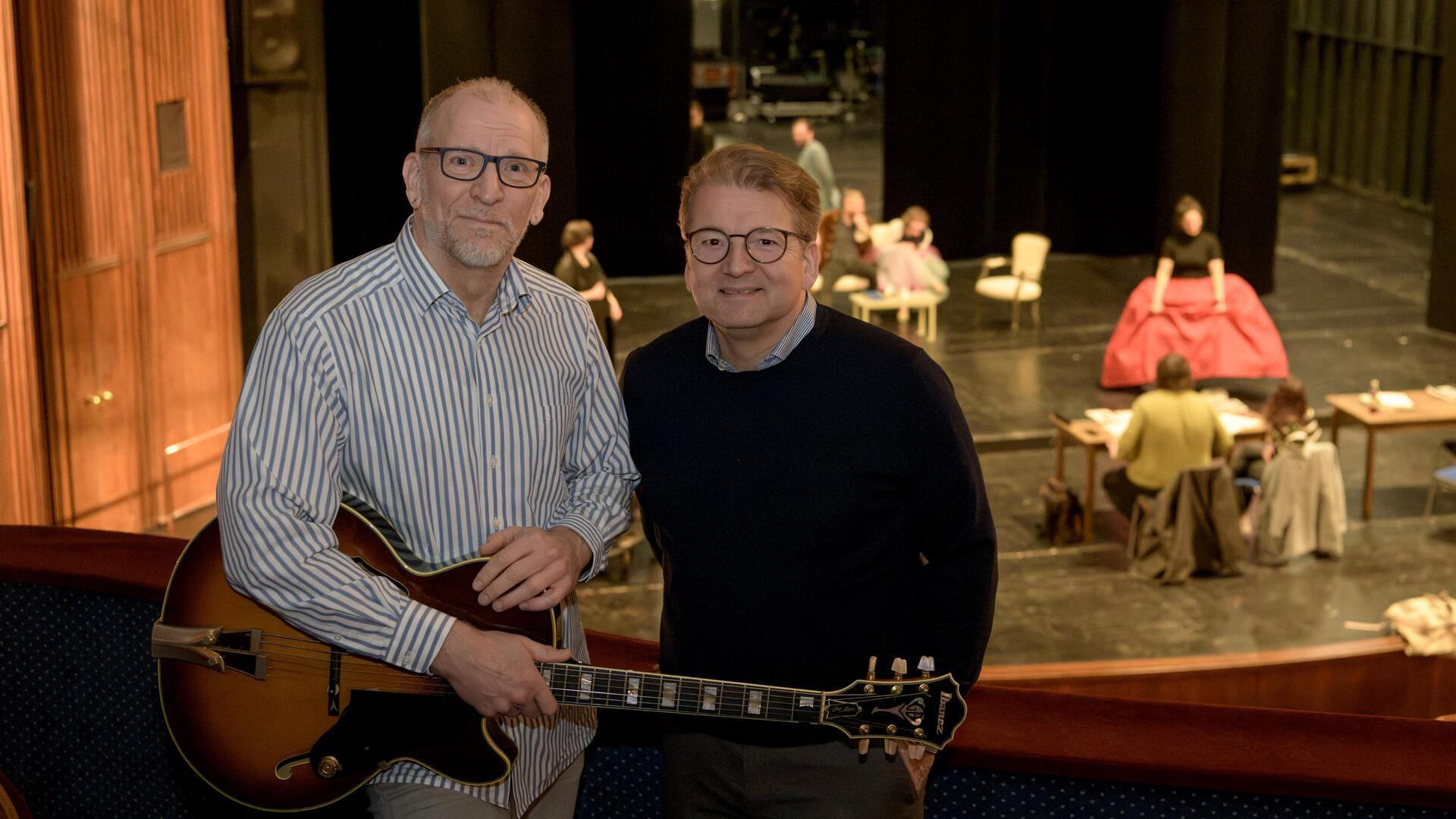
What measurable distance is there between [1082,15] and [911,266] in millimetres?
4474

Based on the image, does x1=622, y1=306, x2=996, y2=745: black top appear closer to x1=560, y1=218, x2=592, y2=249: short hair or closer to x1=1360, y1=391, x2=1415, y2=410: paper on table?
x1=560, y1=218, x2=592, y2=249: short hair

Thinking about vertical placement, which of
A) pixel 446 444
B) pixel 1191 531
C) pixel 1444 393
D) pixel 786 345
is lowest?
pixel 1191 531

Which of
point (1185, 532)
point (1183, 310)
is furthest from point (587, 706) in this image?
point (1183, 310)

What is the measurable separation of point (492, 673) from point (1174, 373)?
6577 mm

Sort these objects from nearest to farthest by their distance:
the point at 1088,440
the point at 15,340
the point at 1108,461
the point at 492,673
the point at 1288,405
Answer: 1. the point at 492,673
2. the point at 15,340
3. the point at 1288,405
4. the point at 1088,440
5. the point at 1108,461

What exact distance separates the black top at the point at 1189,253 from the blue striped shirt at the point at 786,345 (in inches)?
371

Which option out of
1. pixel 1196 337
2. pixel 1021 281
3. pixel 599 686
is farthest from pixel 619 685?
pixel 1021 281

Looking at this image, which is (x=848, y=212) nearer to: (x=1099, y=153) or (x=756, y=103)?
(x=1099, y=153)

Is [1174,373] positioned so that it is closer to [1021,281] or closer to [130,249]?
[130,249]

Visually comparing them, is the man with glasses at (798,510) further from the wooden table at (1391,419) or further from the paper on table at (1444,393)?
the paper on table at (1444,393)

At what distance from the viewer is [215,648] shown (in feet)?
6.86

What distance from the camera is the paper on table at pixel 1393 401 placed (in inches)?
360

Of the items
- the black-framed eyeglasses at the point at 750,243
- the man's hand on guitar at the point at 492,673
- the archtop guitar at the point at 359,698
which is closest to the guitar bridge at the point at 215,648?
the archtop guitar at the point at 359,698

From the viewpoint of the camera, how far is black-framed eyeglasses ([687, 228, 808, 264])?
2.11 m
